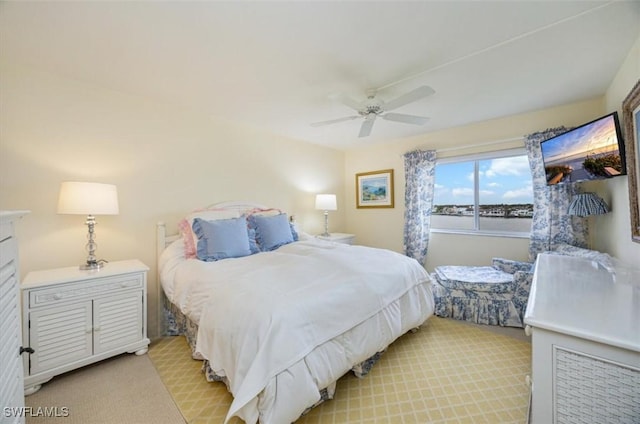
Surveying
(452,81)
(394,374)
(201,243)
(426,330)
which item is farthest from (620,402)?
(201,243)

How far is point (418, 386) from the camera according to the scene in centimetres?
185

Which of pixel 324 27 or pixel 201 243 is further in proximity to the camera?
pixel 201 243

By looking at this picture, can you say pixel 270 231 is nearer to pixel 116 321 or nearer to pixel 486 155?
pixel 116 321

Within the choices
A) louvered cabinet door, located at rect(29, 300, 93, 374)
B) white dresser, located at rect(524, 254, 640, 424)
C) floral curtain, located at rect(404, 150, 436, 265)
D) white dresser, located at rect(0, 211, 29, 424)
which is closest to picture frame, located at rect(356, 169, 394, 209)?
floral curtain, located at rect(404, 150, 436, 265)

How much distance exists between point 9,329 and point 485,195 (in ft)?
14.9

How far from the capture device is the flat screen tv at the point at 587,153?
204 cm

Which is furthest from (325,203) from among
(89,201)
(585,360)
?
(585,360)

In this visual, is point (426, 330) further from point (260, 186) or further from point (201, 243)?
point (260, 186)

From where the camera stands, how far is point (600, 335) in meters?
0.83

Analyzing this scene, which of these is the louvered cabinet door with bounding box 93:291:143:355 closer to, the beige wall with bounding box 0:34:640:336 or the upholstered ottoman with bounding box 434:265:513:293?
the beige wall with bounding box 0:34:640:336

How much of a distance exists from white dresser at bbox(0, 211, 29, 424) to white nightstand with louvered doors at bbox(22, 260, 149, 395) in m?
0.88

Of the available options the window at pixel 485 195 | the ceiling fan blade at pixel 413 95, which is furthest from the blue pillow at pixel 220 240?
the window at pixel 485 195

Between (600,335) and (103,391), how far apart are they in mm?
2764

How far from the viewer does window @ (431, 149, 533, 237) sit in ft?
11.2
